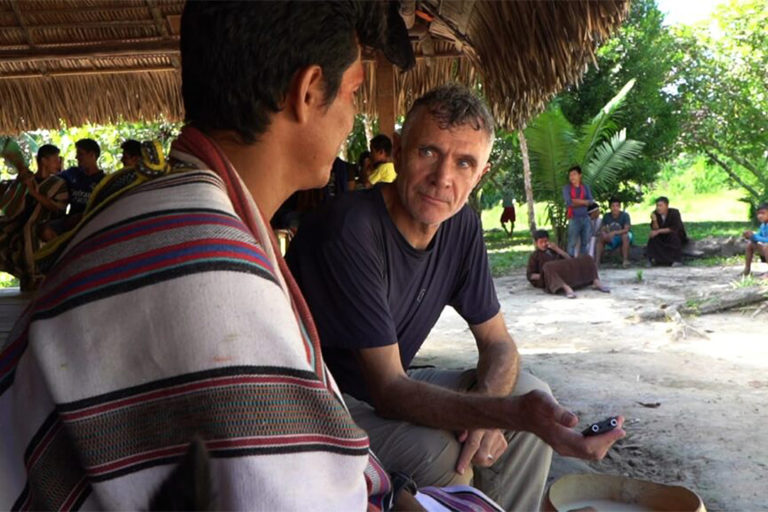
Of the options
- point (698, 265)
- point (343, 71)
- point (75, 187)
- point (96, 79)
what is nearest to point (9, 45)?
point (96, 79)

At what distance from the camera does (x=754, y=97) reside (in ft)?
58.9

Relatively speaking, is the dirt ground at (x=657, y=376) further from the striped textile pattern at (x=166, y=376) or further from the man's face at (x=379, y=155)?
the striped textile pattern at (x=166, y=376)

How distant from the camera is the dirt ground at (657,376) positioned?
3.61 metres

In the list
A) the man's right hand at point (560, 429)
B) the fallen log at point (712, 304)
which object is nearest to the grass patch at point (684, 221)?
the fallen log at point (712, 304)

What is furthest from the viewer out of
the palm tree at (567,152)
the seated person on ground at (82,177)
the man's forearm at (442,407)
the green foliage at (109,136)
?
the green foliage at (109,136)

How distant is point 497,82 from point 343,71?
8.33 ft

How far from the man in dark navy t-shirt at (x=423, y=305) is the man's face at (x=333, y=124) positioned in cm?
78

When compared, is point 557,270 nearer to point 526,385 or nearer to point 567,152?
point 567,152

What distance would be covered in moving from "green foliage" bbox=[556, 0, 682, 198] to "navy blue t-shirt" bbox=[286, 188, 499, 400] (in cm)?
1375

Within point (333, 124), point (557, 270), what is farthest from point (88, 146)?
point (557, 270)

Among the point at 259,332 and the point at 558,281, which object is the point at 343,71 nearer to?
the point at 259,332

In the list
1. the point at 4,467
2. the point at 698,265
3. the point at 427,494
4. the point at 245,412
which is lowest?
the point at 698,265

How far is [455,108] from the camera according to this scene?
2.30 m

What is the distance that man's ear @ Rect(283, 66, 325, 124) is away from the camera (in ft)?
4.11
